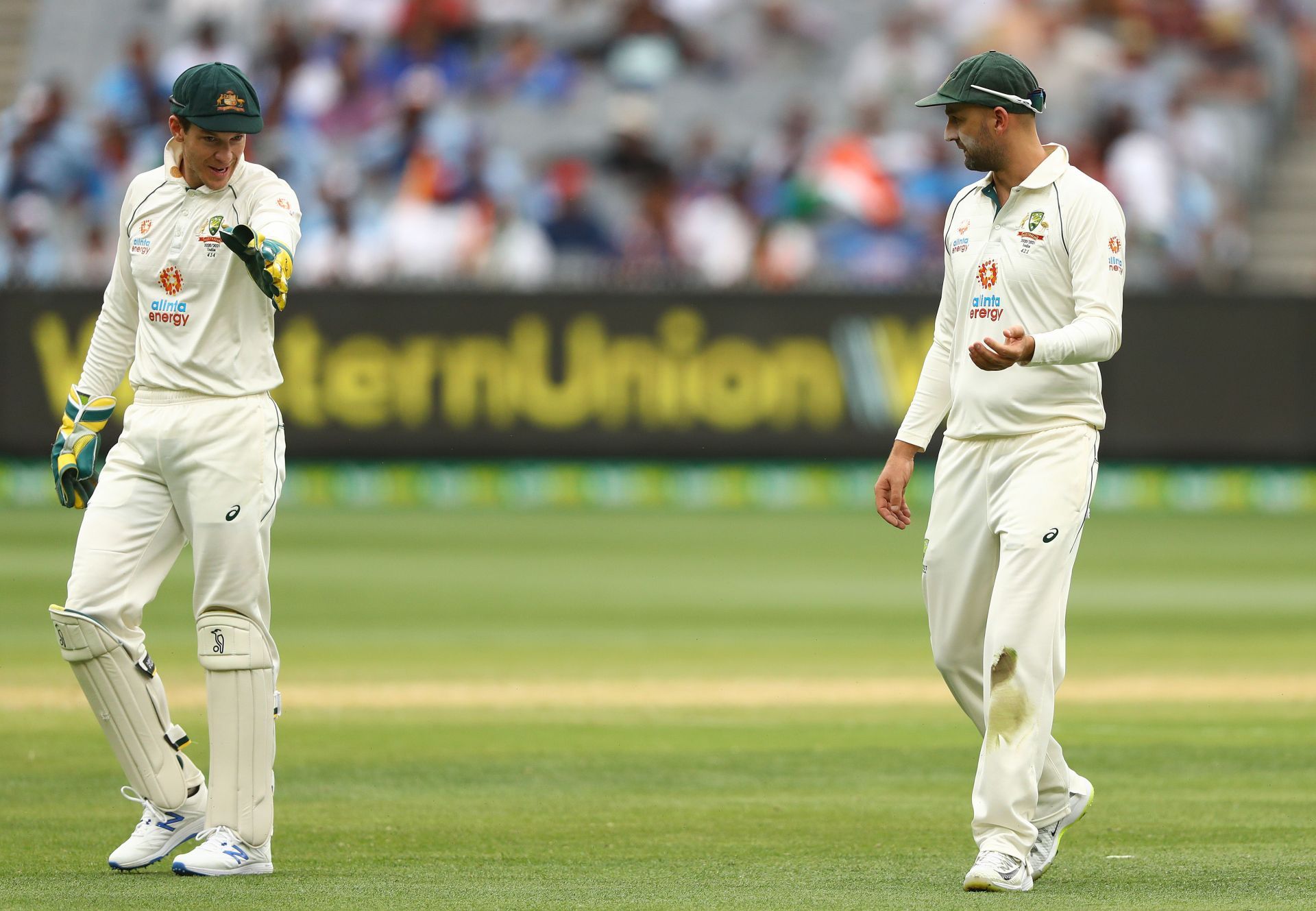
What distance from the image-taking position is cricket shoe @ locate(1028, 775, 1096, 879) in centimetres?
543

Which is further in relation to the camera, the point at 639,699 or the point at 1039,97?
the point at 639,699

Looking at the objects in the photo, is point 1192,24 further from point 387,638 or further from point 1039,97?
point 1039,97

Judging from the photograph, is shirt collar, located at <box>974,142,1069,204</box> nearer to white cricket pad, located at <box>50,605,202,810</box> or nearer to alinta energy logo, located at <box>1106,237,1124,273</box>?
alinta energy logo, located at <box>1106,237,1124,273</box>

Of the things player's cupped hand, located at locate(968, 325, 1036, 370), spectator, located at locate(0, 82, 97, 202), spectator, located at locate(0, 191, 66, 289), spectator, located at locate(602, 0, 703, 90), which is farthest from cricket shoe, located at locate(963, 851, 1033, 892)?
spectator, located at locate(602, 0, 703, 90)

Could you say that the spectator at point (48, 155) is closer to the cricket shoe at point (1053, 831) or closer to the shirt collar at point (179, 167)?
the shirt collar at point (179, 167)

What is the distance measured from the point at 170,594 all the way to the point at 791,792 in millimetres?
6762

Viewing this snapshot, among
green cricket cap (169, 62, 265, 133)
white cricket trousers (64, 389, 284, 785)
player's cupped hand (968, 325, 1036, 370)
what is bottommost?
white cricket trousers (64, 389, 284, 785)

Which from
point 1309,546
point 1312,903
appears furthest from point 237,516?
point 1309,546

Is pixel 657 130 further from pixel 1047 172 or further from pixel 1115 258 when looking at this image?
pixel 1115 258

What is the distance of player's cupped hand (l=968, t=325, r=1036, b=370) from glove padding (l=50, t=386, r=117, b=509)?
225 cm

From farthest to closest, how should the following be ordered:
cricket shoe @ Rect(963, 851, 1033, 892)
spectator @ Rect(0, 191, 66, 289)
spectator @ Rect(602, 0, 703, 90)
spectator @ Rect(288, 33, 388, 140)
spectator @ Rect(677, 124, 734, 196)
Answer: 1. spectator @ Rect(602, 0, 703, 90)
2. spectator @ Rect(288, 33, 388, 140)
3. spectator @ Rect(677, 124, 734, 196)
4. spectator @ Rect(0, 191, 66, 289)
5. cricket shoe @ Rect(963, 851, 1033, 892)

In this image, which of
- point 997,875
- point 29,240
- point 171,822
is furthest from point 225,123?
point 29,240

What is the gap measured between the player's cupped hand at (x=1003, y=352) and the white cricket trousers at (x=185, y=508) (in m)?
1.76

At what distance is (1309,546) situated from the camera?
15977 millimetres
